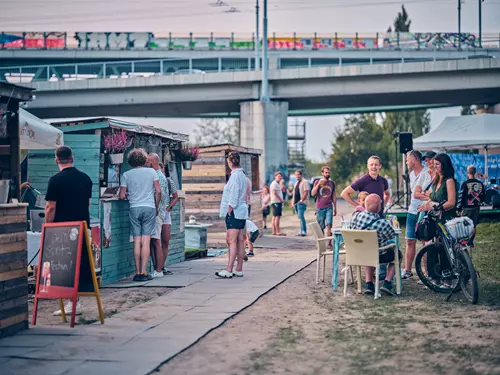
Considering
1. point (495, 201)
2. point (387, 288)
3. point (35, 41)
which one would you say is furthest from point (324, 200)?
point (35, 41)

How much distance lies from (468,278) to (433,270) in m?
0.72

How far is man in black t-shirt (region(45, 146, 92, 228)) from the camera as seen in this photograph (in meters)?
8.42

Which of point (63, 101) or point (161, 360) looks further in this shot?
point (63, 101)

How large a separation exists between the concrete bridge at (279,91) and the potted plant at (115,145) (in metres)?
30.5

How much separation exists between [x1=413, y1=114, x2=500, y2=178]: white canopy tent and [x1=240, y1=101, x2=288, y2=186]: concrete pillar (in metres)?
14.6

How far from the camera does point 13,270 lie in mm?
7395

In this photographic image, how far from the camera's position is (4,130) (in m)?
8.29

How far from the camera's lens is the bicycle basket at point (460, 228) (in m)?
9.59

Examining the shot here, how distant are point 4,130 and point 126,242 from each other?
398 cm

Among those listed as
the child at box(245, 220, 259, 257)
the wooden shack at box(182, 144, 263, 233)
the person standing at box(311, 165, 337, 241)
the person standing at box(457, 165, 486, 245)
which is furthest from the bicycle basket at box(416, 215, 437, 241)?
the wooden shack at box(182, 144, 263, 233)

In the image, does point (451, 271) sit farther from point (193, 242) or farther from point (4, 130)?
point (193, 242)

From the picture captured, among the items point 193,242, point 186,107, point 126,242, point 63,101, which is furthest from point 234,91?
point 126,242

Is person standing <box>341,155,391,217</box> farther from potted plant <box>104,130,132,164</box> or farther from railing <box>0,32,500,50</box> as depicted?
railing <box>0,32,500,50</box>

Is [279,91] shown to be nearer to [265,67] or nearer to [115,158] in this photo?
[265,67]
